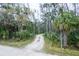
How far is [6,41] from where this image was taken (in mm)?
2859

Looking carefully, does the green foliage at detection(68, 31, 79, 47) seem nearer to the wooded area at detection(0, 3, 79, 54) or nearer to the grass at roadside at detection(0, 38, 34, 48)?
the wooded area at detection(0, 3, 79, 54)

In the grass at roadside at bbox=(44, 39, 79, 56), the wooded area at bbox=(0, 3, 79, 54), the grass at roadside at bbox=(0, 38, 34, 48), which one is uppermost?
the wooded area at bbox=(0, 3, 79, 54)

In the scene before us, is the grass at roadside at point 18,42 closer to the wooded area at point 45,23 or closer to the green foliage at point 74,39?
the wooded area at point 45,23

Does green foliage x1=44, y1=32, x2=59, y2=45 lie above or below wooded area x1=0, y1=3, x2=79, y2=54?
below

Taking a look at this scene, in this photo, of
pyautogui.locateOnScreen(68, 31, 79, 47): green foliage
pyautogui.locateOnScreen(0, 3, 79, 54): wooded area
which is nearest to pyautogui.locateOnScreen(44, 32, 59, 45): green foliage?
pyautogui.locateOnScreen(0, 3, 79, 54): wooded area

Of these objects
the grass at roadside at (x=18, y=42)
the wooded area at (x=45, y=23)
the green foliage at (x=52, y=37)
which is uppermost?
the wooded area at (x=45, y=23)

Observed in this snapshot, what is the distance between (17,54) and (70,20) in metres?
0.67

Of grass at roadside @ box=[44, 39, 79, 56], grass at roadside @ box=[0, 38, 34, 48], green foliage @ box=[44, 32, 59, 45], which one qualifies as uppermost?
green foliage @ box=[44, 32, 59, 45]

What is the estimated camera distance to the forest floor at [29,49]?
112 inches

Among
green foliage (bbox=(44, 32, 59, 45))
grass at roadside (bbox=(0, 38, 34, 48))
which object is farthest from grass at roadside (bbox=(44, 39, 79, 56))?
grass at roadside (bbox=(0, 38, 34, 48))

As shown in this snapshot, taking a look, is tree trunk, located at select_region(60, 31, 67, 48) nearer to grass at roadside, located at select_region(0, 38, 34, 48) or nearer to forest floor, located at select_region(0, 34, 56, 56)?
forest floor, located at select_region(0, 34, 56, 56)

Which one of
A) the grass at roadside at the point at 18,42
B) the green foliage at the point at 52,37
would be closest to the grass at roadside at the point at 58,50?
the green foliage at the point at 52,37

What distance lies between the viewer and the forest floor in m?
2.84

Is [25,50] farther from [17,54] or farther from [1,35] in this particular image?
[1,35]
